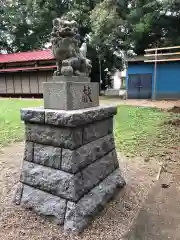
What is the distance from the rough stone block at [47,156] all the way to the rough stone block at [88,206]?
479 millimetres

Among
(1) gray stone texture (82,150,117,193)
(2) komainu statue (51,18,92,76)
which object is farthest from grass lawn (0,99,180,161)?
(2) komainu statue (51,18,92,76)

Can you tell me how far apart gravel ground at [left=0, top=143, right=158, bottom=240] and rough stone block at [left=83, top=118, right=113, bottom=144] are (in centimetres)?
90

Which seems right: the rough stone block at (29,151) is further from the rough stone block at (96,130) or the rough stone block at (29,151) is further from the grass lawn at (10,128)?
the grass lawn at (10,128)

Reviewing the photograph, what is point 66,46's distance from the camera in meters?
2.89

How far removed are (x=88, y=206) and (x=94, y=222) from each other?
193 millimetres

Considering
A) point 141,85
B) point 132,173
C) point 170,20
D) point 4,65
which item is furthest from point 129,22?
point 132,173

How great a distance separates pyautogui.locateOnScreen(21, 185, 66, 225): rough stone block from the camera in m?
2.73

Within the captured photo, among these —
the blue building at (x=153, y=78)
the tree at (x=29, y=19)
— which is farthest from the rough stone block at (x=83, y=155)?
the tree at (x=29, y=19)

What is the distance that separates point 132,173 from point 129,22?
1320 centimetres

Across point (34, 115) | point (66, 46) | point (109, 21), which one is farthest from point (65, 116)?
point (109, 21)

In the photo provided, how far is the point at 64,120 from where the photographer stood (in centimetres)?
258

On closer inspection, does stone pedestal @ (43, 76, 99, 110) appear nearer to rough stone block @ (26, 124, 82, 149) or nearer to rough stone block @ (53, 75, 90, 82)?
rough stone block @ (53, 75, 90, 82)

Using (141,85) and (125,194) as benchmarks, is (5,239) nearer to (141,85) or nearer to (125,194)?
(125,194)

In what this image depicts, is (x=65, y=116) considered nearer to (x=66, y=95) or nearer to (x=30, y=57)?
(x=66, y=95)
